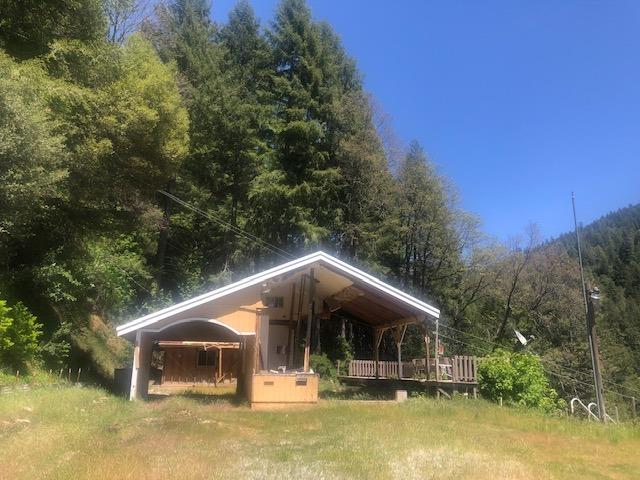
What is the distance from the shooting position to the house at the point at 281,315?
1518cm

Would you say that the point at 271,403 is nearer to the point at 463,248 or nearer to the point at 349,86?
the point at 463,248

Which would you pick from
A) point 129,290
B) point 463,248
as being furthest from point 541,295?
point 129,290

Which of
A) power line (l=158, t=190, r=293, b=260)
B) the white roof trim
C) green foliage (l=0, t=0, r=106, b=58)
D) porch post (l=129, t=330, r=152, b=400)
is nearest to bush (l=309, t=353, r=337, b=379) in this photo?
power line (l=158, t=190, r=293, b=260)

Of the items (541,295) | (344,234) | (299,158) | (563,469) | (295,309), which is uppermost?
(299,158)

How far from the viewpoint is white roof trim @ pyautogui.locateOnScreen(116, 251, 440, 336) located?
50.1ft

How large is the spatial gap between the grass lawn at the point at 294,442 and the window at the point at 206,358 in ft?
42.6

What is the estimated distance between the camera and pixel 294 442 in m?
10.1

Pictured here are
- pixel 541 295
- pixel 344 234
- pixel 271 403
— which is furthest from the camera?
pixel 541 295

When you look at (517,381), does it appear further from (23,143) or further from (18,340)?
(23,143)

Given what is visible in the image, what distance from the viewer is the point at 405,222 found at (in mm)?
31859

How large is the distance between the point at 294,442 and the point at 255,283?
6460 mm

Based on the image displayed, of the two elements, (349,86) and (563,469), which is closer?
(563,469)

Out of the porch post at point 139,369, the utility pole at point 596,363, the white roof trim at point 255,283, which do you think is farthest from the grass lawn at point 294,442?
the utility pole at point 596,363

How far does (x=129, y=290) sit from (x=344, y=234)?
40.9 feet
